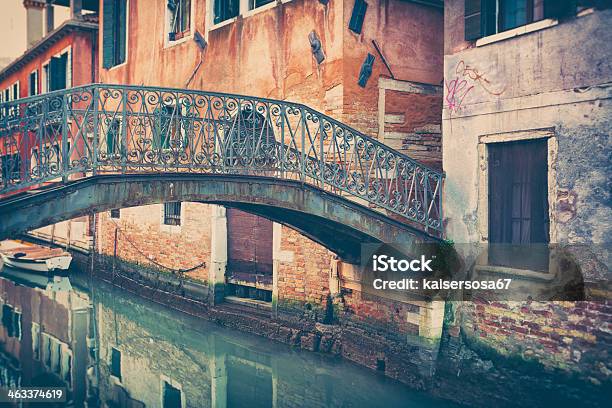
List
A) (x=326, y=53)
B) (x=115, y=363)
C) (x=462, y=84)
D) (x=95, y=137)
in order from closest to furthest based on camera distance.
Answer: (x=95, y=137), (x=462, y=84), (x=326, y=53), (x=115, y=363)

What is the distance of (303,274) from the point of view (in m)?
9.91

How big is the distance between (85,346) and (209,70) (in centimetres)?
563

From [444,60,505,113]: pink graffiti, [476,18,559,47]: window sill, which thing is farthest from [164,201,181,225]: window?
[476,18,559,47]: window sill

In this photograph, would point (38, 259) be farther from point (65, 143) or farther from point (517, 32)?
point (517, 32)

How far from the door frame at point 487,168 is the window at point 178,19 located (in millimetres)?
7583

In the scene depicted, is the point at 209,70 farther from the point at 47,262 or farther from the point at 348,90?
the point at 47,262

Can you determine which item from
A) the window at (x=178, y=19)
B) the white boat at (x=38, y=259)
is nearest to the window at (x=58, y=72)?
the white boat at (x=38, y=259)

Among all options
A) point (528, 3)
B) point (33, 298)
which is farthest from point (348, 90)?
point (33, 298)

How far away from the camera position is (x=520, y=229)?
7324 mm

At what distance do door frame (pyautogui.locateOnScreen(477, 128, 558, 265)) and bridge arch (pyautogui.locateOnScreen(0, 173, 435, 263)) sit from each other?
78 cm

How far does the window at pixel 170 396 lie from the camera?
813cm

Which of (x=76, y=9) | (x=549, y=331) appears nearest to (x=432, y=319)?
(x=549, y=331)

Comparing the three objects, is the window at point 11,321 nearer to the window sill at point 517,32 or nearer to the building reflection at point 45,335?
the building reflection at point 45,335

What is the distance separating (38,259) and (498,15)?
14515 millimetres
